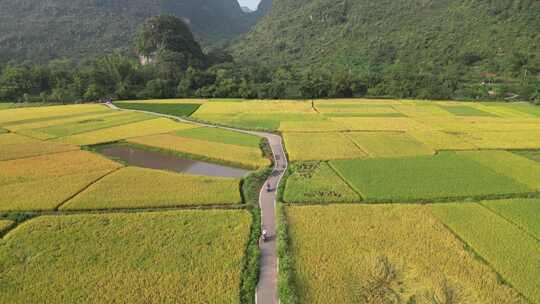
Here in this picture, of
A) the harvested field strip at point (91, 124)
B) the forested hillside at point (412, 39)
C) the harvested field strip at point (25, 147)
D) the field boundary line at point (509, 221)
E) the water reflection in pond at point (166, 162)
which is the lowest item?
the field boundary line at point (509, 221)

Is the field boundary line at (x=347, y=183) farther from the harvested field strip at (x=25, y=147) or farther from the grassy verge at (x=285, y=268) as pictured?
the harvested field strip at (x=25, y=147)

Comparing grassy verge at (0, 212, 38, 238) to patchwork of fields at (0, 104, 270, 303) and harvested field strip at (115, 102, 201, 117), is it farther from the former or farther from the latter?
harvested field strip at (115, 102, 201, 117)

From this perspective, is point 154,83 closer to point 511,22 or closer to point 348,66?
point 348,66

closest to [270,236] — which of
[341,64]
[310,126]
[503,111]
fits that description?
[310,126]

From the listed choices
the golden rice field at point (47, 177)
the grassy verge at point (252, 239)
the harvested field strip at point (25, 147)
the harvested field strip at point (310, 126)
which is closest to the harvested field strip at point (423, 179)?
the grassy verge at point (252, 239)

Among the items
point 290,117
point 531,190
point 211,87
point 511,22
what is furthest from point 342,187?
point 511,22
